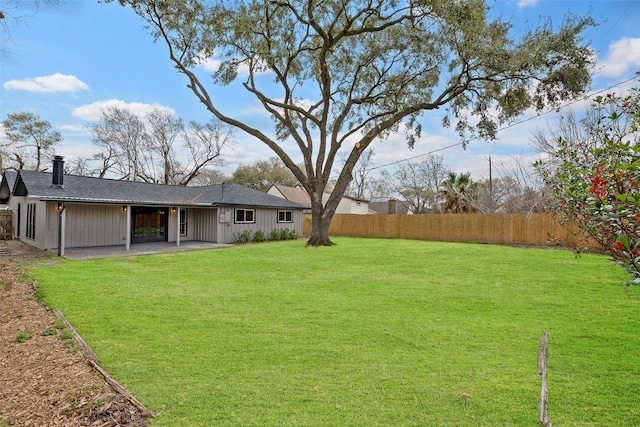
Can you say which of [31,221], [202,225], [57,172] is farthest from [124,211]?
[202,225]

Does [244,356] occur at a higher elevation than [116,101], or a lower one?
lower

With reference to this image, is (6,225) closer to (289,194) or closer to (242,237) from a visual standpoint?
(242,237)

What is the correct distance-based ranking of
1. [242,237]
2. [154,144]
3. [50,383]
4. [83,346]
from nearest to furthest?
[50,383], [83,346], [242,237], [154,144]

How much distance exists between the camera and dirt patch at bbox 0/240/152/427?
8.23ft

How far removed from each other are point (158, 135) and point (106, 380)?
2816 centimetres

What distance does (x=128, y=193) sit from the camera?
14.5 meters

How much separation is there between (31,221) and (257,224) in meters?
9.39

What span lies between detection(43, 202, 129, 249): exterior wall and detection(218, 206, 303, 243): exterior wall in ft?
13.5

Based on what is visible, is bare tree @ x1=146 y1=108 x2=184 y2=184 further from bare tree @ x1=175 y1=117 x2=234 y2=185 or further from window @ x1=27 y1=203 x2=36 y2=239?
window @ x1=27 y1=203 x2=36 y2=239

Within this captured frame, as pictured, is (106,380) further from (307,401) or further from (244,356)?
(307,401)

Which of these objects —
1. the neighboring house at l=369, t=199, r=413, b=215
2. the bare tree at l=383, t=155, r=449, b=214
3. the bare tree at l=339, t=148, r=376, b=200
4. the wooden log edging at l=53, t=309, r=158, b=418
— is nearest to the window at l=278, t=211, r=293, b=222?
the bare tree at l=339, t=148, r=376, b=200

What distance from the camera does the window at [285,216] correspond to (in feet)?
63.9

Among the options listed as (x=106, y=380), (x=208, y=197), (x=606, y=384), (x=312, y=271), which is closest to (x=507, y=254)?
(x=312, y=271)

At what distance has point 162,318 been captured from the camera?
4734 mm
